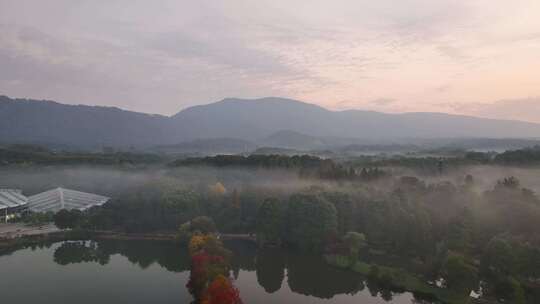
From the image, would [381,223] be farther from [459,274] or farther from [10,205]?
[10,205]

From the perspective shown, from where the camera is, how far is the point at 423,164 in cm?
4191

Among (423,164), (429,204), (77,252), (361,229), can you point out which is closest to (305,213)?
(361,229)

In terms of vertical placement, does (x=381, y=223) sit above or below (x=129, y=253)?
above

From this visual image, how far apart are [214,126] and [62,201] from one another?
153006 millimetres

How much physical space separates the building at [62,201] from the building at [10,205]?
631 millimetres

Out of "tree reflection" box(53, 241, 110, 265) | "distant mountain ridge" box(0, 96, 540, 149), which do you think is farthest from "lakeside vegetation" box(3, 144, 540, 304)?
"distant mountain ridge" box(0, 96, 540, 149)

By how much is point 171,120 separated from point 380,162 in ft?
533

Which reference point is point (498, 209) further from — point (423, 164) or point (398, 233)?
point (423, 164)

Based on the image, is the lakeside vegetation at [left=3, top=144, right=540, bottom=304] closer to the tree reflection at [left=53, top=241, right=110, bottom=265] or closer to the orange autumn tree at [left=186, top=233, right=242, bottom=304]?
the orange autumn tree at [left=186, top=233, right=242, bottom=304]

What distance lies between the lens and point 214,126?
188500mm

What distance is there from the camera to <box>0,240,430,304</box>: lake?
1778cm

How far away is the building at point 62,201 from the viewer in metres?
35.7

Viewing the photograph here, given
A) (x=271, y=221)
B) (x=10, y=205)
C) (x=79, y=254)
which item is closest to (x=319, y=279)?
(x=271, y=221)

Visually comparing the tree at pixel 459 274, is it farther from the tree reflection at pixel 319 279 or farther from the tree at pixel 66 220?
the tree at pixel 66 220
